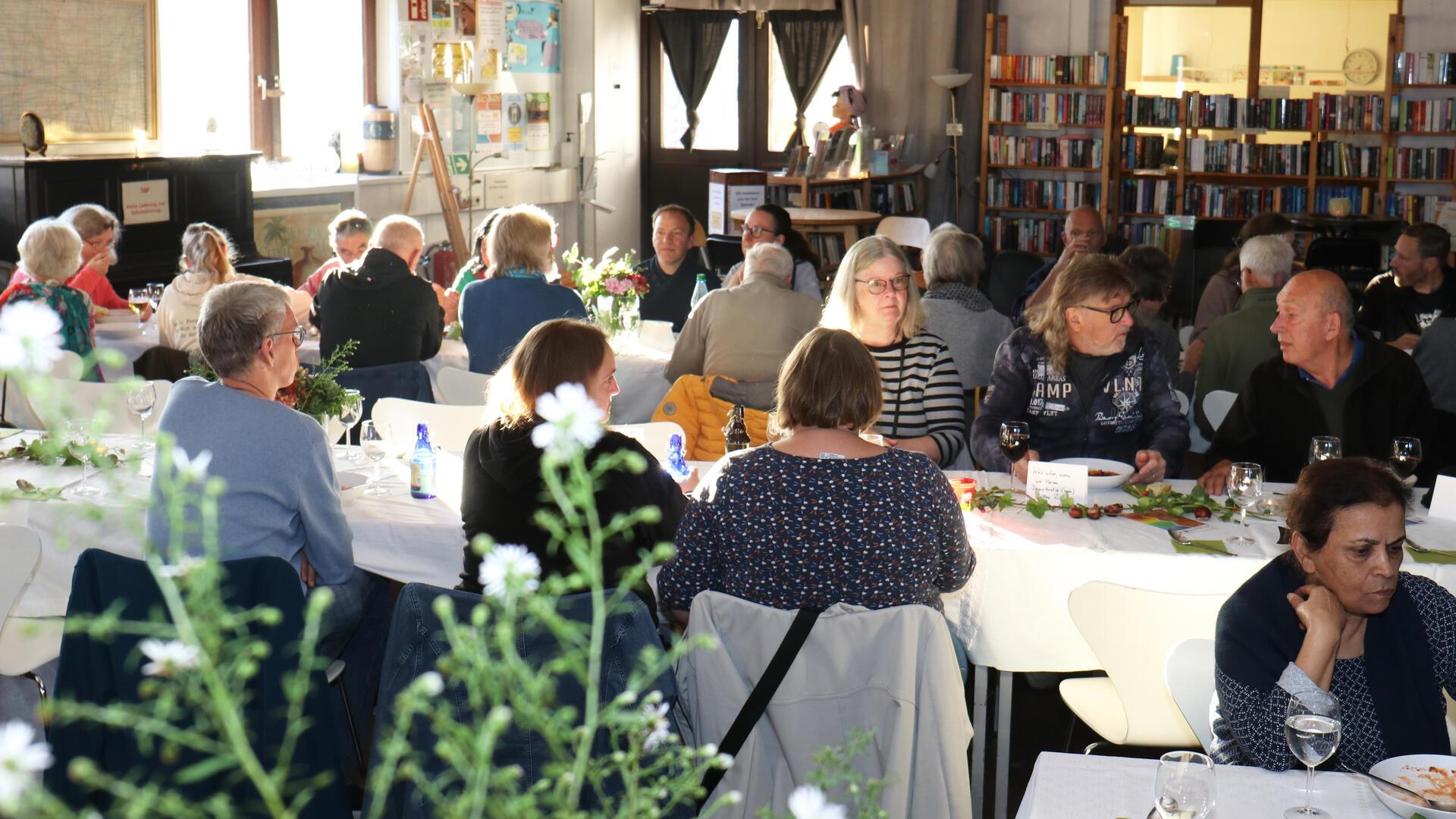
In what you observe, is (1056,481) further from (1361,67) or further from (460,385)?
(1361,67)

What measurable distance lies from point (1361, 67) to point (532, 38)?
6652mm

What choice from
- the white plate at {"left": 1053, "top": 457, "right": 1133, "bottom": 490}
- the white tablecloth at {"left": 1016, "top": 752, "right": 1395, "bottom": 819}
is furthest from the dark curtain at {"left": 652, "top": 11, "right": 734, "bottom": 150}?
the white tablecloth at {"left": 1016, "top": 752, "right": 1395, "bottom": 819}

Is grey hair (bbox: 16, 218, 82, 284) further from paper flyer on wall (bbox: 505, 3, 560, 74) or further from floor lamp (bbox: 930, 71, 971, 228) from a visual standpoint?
floor lamp (bbox: 930, 71, 971, 228)

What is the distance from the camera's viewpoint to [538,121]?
11492mm

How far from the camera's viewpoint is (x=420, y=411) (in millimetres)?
4348

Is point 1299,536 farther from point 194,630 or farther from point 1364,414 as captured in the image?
point 194,630

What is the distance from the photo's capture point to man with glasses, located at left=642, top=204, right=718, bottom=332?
261 inches

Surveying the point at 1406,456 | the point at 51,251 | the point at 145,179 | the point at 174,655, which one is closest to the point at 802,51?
the point at 145,179

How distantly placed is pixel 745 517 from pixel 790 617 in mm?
261

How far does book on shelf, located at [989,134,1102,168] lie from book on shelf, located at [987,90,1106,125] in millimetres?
167

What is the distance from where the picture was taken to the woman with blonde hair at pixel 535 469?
2.90 m

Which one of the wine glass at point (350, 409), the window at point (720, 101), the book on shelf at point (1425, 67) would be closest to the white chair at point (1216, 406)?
the wine glass at point (350, 409)

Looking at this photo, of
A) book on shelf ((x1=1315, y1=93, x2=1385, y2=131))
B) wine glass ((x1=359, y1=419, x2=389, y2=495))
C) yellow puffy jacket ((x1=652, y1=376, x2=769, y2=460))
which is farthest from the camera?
book on shelf ((x1=1315, y1=93, x2=1385, y2=131))

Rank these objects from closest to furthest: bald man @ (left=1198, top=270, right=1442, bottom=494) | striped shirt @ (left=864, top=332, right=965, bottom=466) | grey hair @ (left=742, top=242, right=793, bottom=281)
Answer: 1. bald man @ (left=1198, top=270, right=1442, bottom=494)
2. striped shirt @ (left=864, top=332, right=965, bottom=466)
3. grey hair @ (left=742, top=242, right=793, bottom=281)
